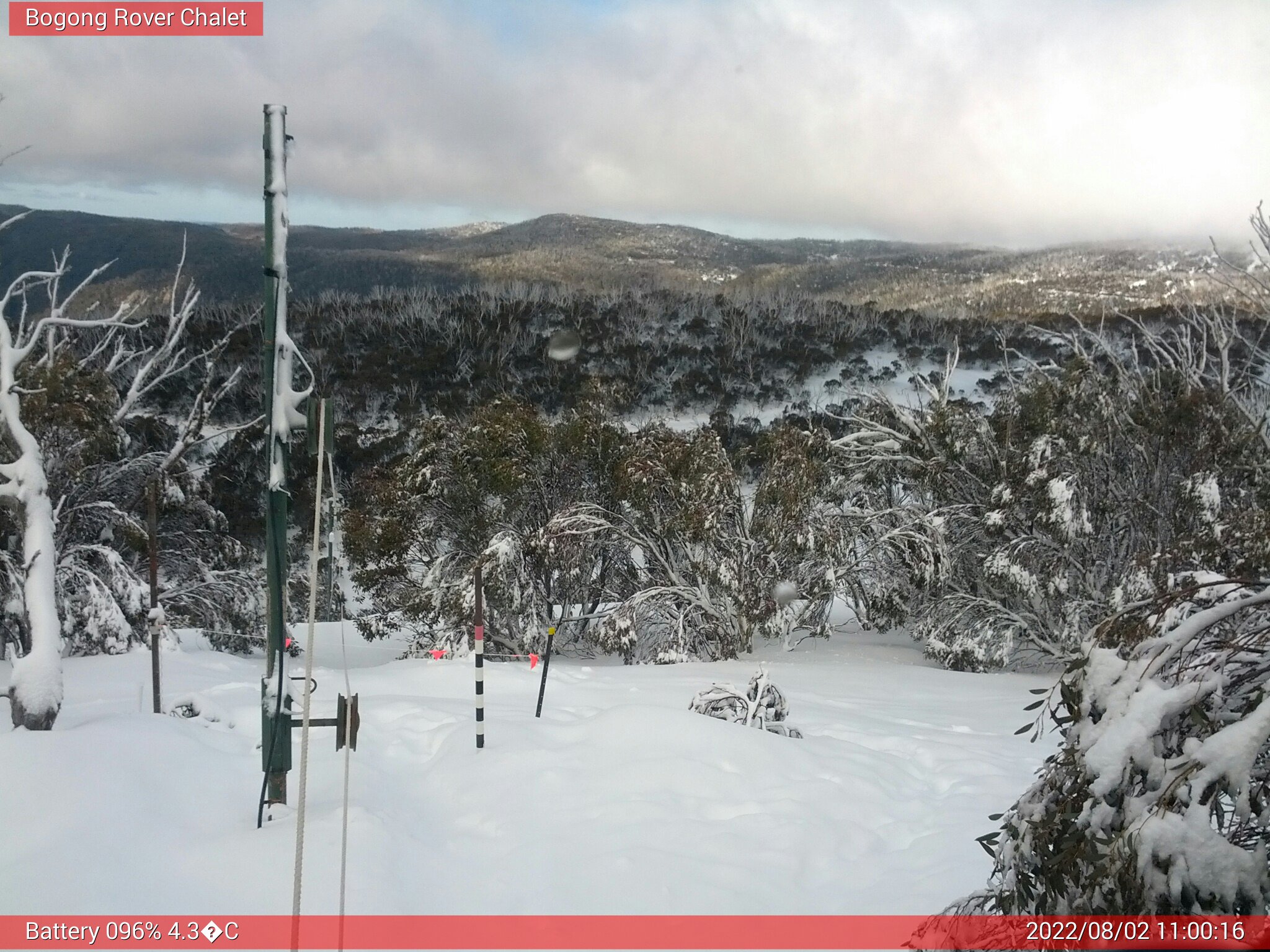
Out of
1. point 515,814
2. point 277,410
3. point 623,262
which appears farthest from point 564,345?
point 623,262

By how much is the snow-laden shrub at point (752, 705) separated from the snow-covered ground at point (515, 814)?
0.34 m

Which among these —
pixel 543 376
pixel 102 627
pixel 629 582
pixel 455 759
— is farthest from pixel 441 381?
pixel 455 759

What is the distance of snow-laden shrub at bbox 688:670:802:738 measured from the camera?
7.38m

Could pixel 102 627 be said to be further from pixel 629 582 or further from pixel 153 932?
pixel 153 932

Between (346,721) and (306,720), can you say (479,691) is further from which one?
(306,720)

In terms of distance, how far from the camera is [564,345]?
3862 cm

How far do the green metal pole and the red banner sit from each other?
4.26 feet

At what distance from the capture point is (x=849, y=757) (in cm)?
638

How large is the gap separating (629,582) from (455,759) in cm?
1132

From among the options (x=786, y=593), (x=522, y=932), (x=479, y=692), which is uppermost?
(x=479, y=692)

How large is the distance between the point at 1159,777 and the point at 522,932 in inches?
113

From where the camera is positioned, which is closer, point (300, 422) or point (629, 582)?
point (300, 422)

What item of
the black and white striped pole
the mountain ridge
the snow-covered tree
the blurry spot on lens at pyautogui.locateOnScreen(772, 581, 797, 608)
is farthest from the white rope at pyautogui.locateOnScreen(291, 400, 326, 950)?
the mountain ridge

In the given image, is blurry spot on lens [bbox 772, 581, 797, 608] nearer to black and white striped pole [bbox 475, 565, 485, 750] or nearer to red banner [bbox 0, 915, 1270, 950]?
black and white striped pole [bbox 475, 565, 485, 750]
